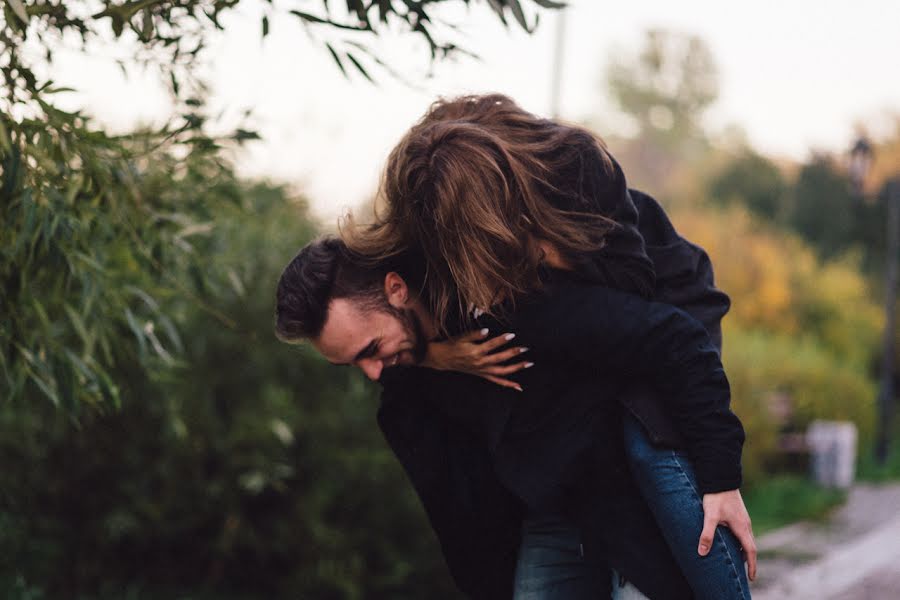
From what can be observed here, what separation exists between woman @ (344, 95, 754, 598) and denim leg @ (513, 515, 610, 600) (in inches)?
14.9

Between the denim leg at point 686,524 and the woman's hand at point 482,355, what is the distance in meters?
0.30

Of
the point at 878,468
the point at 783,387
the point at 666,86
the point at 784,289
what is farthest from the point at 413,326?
the point at 666,86

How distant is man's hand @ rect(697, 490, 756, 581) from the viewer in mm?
2012

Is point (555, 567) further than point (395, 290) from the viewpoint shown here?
Yes

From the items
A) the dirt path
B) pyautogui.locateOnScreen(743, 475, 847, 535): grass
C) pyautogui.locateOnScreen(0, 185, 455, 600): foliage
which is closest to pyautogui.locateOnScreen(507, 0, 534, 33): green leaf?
pyautogui.locateOnScreen(0, 185, 455, 600): foliage

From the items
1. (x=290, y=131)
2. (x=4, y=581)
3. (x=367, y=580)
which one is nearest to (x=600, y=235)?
(x=4, y=581)

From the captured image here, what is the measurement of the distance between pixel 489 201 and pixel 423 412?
70 cm

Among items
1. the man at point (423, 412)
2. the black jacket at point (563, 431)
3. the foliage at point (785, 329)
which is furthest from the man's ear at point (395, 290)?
the foliage at point (785, 329)

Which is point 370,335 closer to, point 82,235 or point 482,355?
point 482,355

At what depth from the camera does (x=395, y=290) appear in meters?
2.32

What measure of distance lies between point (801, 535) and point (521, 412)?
21.5ft

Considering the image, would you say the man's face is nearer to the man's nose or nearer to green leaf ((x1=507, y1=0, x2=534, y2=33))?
the man's nose

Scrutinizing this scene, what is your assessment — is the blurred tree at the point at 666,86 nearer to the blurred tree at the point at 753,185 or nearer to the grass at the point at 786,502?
the blurred tree at the point at 753,185

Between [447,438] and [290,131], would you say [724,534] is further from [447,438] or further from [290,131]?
[290,131]
